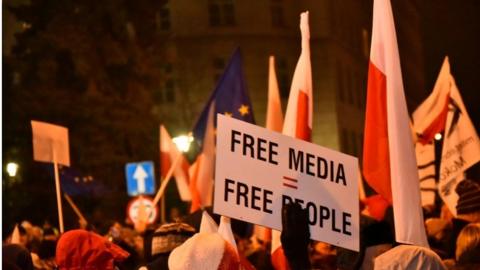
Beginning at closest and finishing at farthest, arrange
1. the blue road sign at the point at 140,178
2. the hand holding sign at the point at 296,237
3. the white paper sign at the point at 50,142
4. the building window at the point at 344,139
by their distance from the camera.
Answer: the hand holding sign at the point at 296,237, the white paper sign at the point at 50,142, the blue road sign at the point at 140,178, the building window at the point at 344,139

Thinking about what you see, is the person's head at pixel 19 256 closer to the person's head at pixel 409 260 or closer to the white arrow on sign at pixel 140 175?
the person's head at pixel 409 260

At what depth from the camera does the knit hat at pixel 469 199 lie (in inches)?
279

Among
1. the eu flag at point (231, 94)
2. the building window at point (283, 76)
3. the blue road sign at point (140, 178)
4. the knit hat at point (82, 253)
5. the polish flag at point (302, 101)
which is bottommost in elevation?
the knit hat at point (82, 253)

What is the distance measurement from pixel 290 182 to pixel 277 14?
1704 inches

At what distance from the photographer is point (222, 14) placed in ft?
158

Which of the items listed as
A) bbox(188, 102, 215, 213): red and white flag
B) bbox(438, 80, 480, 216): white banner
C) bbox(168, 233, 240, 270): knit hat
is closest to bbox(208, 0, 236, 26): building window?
bbox(188, 102, 215, 213): red and white flag

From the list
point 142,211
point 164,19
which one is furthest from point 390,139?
point 164,19

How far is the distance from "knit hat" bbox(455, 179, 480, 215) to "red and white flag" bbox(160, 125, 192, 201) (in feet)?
24.7

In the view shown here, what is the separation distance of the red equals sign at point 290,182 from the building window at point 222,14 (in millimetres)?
42616

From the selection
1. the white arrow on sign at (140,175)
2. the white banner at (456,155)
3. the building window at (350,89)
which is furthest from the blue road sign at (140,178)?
the building window at (350,89)

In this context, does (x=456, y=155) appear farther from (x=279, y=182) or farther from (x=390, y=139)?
(x=279, y=182)

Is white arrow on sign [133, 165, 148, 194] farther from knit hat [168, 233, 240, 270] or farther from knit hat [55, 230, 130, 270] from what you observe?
knit hat [168, 233, 240, 270]

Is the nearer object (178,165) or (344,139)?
(178,165)

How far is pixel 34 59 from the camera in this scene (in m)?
33.3
